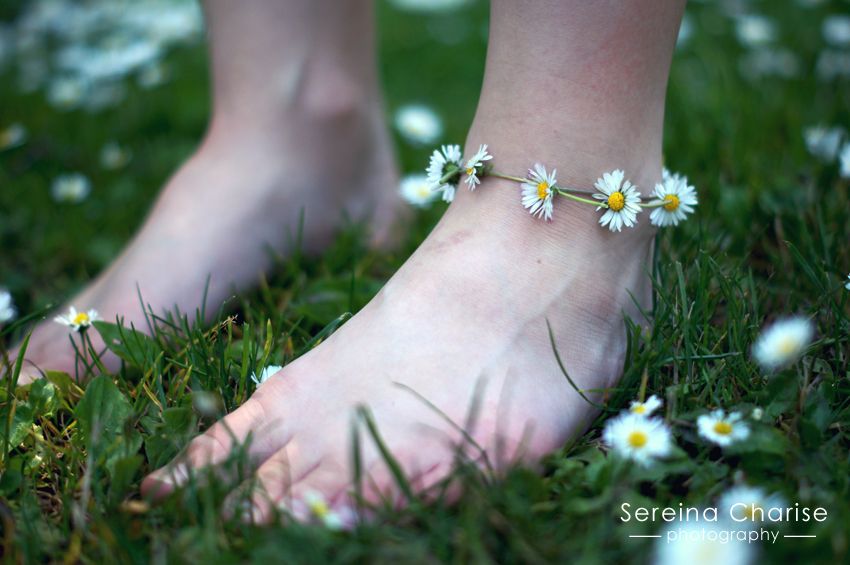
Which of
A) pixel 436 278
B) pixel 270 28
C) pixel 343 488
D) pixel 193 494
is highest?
pixel 270 28

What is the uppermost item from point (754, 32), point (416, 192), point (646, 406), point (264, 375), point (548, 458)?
point (754, 32)

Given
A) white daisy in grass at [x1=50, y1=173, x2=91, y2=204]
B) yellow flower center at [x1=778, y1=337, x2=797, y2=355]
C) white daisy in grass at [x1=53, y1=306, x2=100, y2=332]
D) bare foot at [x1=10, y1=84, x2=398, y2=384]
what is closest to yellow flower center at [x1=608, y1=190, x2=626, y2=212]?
yellow flower center at [x1=778, y1=337, x2=797, y2=355]

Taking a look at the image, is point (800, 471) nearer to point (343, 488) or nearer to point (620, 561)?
point (620, 561)

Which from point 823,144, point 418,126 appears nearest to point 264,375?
point 418,126

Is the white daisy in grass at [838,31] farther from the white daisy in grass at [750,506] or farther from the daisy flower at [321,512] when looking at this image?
the daisy flower at [321,512]

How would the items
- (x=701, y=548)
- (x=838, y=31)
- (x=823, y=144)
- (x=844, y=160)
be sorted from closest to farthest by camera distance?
(x=701, y=548)
(x=844, y=160)
(x=823, y=144)
(x=838, y=31)

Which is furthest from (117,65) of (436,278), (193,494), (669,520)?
(669,520)

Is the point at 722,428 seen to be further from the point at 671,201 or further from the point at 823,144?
the point at 823,144

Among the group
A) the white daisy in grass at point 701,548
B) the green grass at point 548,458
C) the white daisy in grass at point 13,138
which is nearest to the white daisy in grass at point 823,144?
the green grass at point 548,458
